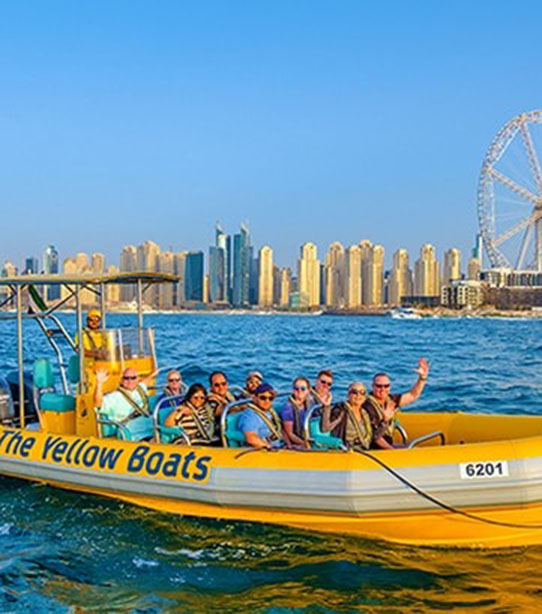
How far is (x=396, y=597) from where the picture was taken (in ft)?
17.4

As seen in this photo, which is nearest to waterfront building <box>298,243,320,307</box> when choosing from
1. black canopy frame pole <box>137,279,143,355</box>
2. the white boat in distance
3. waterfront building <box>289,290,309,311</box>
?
waterfront building <box>289,290,309,311</box>

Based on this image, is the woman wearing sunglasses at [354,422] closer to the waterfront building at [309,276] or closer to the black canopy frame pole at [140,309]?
the black canopy frame pole at [140,309]

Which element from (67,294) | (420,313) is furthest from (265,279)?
(67,294)

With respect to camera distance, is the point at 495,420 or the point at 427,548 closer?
the point at 427,548

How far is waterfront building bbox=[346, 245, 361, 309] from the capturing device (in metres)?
122

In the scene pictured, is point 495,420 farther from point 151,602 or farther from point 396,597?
point 151,602

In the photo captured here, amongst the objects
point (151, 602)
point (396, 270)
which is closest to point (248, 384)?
point (151, 602)

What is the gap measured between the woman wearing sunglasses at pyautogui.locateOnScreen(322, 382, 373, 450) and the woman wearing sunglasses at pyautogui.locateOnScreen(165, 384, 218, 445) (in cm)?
117

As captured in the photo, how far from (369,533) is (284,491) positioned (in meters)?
0.76

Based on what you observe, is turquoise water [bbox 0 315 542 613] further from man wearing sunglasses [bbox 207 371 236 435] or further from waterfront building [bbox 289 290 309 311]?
waterfront building [bbox 289 290 309 311]

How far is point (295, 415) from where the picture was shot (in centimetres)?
688

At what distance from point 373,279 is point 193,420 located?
119 metres

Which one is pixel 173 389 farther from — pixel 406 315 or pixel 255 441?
pixel 406 315

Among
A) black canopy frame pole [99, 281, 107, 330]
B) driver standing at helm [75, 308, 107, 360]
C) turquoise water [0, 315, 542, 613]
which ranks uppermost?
black canopy frame pole [99, 281, 107, 330]
